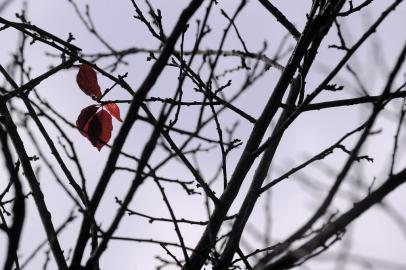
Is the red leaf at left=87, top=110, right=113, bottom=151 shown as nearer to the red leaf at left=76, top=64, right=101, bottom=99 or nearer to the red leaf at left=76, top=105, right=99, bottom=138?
the red leaf at left=76, top=105, right=99, bottom=138

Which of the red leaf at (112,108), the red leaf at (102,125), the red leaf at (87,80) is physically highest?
the red leaf at (87,80)

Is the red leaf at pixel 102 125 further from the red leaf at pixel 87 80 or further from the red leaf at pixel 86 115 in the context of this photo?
the red leaf at pixel 87 80

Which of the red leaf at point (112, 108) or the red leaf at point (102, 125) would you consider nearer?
the red leaf at point (102, 125)

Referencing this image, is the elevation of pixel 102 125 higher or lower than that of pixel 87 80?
lower

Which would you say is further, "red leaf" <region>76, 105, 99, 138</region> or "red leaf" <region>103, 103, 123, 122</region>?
"red leaf" <region>103, 103, 123, 122</region>

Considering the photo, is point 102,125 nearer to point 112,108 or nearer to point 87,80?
point 112,108

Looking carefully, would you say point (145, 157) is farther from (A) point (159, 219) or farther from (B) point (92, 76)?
(B) point (92, 76)

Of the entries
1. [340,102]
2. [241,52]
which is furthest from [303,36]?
[241,52]

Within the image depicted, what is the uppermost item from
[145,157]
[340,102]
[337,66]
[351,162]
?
[340,102]

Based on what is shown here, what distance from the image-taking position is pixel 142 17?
2730 millimetres

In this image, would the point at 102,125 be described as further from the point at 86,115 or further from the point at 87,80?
the point at 87,80

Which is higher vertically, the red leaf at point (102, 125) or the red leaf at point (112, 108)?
the red leaf at point (112, 108)

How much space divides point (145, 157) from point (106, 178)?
176mm

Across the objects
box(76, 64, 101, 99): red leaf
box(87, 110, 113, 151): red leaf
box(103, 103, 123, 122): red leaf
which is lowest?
box(87, 110, 113, 151): red leaf
